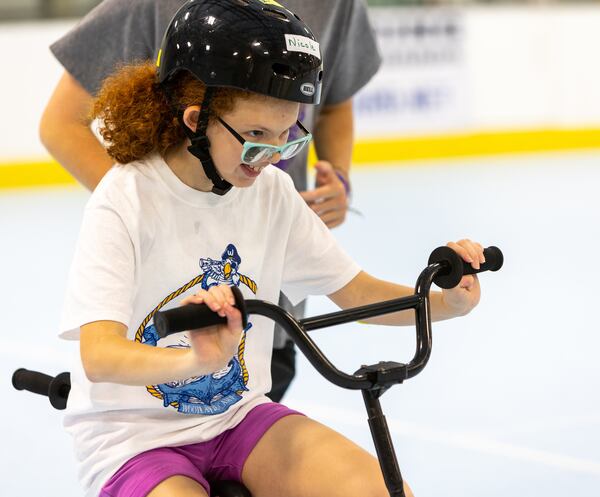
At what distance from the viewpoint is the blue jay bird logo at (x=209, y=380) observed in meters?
2.31

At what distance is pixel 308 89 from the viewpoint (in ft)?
7.41

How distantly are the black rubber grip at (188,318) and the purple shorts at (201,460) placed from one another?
1.57 ft

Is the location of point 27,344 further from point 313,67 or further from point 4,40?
point 4,40

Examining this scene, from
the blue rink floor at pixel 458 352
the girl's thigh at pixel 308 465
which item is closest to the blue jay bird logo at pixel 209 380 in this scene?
the girl's thigh at pixel 308 465

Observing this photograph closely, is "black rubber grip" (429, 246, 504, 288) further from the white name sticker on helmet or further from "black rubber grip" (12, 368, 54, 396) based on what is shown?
"black rubber grip" (12, 368, 54, 396)

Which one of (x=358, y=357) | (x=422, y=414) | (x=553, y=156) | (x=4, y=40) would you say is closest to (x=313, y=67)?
(x=422, y=414)

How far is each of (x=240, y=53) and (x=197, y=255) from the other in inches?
17.2

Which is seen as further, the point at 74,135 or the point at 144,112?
the point at 74,135

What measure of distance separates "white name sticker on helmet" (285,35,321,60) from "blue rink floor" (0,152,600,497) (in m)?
1.86

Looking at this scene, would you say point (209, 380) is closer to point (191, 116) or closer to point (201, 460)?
point (201, 460)

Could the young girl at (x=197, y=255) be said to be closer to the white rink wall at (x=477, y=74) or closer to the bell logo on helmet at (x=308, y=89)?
the bell logo on helmet at (x=308, y=89)

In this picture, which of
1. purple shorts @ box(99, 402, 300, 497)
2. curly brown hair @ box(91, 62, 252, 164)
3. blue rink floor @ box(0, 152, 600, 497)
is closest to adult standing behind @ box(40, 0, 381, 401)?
curly brown hair @ box(91, 62, 252, 164)

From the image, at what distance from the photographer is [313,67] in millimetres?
2270

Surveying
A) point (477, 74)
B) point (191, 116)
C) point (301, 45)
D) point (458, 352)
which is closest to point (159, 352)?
point (191, 116)
